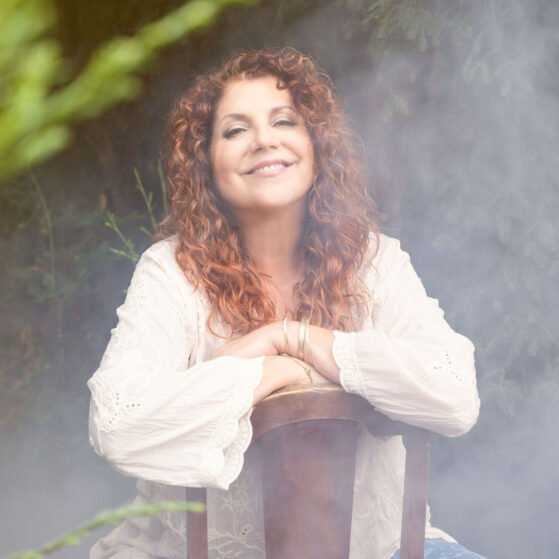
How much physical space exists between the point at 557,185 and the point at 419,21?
29.1 inches

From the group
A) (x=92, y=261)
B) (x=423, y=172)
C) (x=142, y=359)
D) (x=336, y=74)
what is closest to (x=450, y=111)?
(x=423, y=172)

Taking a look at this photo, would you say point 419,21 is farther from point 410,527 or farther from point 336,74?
point 410,527

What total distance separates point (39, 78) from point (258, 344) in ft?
5.76

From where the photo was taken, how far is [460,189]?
3428mm

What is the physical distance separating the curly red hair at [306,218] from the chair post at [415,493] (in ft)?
1.63

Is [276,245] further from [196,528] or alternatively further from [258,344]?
[196,528]

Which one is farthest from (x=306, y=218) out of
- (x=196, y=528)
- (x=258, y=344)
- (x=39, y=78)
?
(x=39, y=78)

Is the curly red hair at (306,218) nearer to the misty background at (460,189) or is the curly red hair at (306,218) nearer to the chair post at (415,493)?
the chair post at (415,493)

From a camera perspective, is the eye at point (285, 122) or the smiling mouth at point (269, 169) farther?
the eye at point (285, 122)

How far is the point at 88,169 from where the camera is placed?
4.77 m

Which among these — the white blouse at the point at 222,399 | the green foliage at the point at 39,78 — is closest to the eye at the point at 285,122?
the white blouse at the point at 222,399

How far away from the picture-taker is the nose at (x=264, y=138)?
2383 mm

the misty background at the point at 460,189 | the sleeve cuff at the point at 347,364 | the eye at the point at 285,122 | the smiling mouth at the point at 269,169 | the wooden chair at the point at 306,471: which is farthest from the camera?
the misty background at the point at 460,189

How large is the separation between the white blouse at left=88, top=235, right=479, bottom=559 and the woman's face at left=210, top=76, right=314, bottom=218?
26cm
